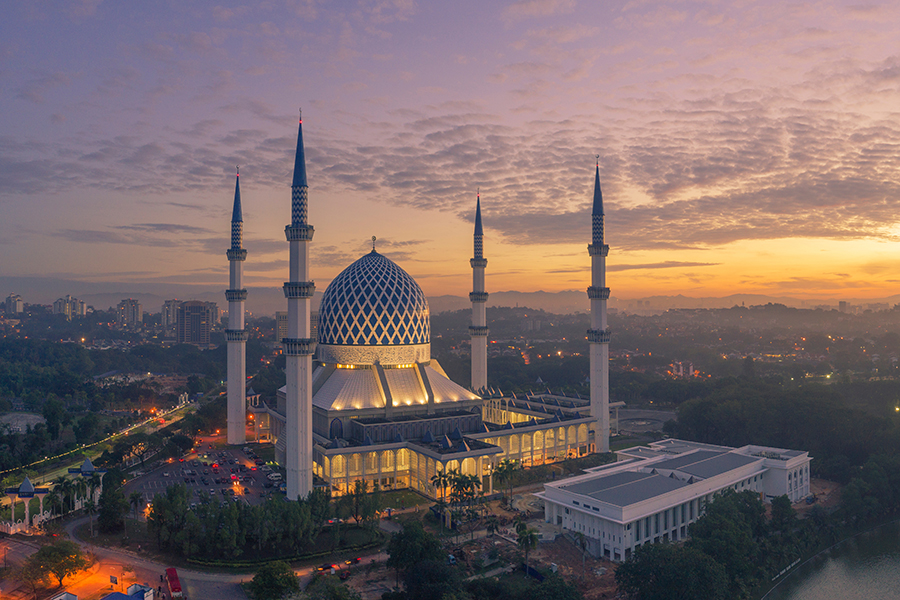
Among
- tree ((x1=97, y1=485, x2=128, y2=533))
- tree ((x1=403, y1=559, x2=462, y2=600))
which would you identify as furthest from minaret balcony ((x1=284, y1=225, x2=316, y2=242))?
tree ((x1=403, y1=559, x2=462, y2=600))

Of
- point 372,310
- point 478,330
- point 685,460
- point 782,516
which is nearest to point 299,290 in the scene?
point 372,310

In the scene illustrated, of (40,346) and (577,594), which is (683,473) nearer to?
(577,594)

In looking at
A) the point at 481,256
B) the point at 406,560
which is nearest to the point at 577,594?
the point at 406,560

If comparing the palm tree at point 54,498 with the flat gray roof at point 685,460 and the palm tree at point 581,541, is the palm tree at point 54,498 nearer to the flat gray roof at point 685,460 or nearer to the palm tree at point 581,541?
the palm tree at point 581,541

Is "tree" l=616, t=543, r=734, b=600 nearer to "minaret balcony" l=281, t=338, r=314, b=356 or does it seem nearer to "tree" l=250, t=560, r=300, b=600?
"tree" l=250, t=560, r=300, b=600

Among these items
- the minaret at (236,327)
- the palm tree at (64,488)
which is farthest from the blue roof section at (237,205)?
the palm tree at (64,488)

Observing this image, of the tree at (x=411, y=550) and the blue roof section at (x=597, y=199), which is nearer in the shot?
Result: the tree at (x=411, y=550)
